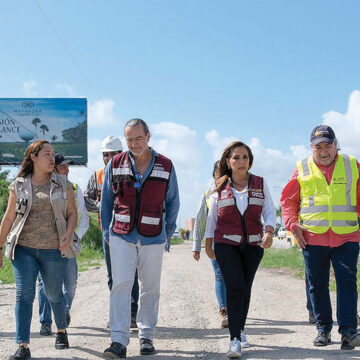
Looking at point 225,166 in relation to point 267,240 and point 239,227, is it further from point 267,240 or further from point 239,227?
point 267,240

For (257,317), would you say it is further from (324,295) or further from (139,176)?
(139,176)

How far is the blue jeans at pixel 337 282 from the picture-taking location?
582cm

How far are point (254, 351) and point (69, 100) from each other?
34.1 meters

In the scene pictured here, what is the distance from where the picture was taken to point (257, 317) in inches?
320

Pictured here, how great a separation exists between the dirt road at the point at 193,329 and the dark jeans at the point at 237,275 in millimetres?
345

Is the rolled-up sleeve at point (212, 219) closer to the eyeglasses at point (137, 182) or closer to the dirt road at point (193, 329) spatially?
the eyeglasses at point (137, 182)

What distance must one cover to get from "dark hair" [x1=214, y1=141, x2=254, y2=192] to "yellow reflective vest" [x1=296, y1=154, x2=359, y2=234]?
71cm

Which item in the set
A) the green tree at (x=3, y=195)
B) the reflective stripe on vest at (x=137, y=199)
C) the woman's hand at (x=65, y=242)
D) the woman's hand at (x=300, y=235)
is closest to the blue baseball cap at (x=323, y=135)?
the woman's hand at (x=300, y=235)

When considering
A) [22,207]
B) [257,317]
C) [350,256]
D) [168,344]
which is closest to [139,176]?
[22,207]

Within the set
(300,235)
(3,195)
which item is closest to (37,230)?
(300,235)

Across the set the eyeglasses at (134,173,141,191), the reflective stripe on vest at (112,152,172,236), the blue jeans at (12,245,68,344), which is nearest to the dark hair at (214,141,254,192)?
the reflective stripe on vest at (112,152,172,236)

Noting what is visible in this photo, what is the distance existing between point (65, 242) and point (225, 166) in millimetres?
1762

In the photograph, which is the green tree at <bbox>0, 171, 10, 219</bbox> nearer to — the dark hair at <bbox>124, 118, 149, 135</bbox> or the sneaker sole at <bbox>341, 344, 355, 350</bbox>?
the dark hair at <bbox>124, 118, 149, 135</bbox>

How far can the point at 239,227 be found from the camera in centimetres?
569
